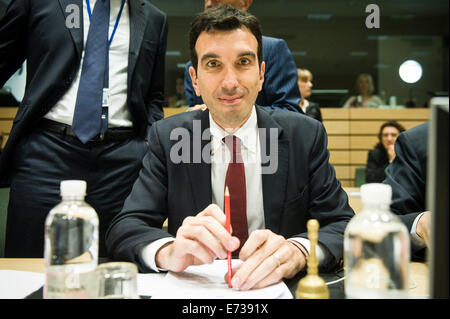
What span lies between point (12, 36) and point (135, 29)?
506 mm

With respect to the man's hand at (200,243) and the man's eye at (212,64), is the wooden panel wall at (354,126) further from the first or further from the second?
the man's hand at (200,243)

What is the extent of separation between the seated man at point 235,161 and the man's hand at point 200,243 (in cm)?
21

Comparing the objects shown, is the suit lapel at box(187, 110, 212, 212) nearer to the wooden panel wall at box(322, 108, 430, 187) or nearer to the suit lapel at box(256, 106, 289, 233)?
the suit lapel at box(256, 106, 289, 233)

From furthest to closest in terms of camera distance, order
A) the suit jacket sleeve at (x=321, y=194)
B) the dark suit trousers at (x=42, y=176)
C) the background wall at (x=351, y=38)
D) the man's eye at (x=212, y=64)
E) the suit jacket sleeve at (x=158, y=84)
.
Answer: the background wall at (x=351, y=38) < the suit jacket sleeve at (x=158, y=84) < the dark suit trousers at (x=42, y=176) < the man's eye at (x=212, y=64) < the suit jacket sleeve at (x=321, y=194)

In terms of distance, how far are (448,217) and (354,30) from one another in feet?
38.7

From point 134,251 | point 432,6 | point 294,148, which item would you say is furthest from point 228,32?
point 432,6

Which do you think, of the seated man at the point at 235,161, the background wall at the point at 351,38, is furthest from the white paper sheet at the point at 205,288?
the background wall at the point at 351,38

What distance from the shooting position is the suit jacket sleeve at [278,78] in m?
2.10

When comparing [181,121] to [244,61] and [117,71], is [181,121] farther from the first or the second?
[117,71]

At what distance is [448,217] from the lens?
55 cm

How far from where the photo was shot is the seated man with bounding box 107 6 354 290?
1261 millimetres

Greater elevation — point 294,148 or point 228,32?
point 228,32
